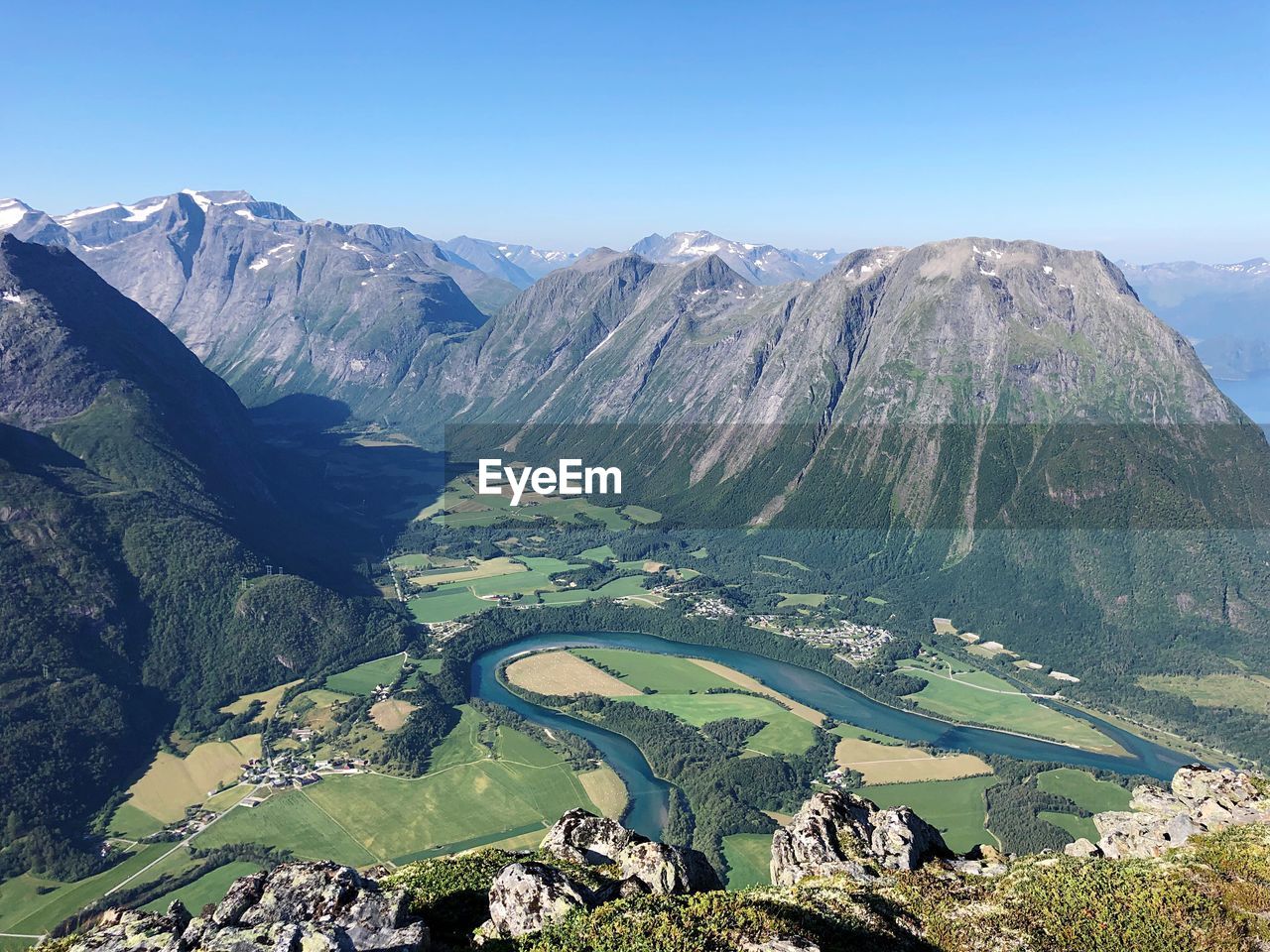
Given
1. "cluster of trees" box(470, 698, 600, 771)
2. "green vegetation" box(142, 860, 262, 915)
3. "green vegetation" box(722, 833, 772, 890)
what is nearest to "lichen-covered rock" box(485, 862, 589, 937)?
"green vegetation" box(722, 833, 772, 890)

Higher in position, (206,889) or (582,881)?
(582,881)

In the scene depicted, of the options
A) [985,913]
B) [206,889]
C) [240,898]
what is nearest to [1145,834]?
[985,913]

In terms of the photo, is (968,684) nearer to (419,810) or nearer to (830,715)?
(830,715)

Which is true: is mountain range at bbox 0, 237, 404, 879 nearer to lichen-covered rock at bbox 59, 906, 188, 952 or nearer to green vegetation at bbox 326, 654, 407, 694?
green vegetation at bbox 326, 654, 407, 694

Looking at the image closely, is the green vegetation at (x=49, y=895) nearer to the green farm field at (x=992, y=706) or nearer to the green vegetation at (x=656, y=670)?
the green vegetation at (x=656, y=670)

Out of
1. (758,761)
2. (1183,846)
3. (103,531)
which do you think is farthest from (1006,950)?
(103,531)

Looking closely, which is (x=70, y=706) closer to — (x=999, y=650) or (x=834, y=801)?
(x=834, y=801)

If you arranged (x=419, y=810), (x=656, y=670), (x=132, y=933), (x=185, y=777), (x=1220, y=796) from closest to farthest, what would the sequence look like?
(x=132, y=933)
(x=1220, y=796)
(x=419, y=810)
(x=185, y=777)
(x=656, y=670)
